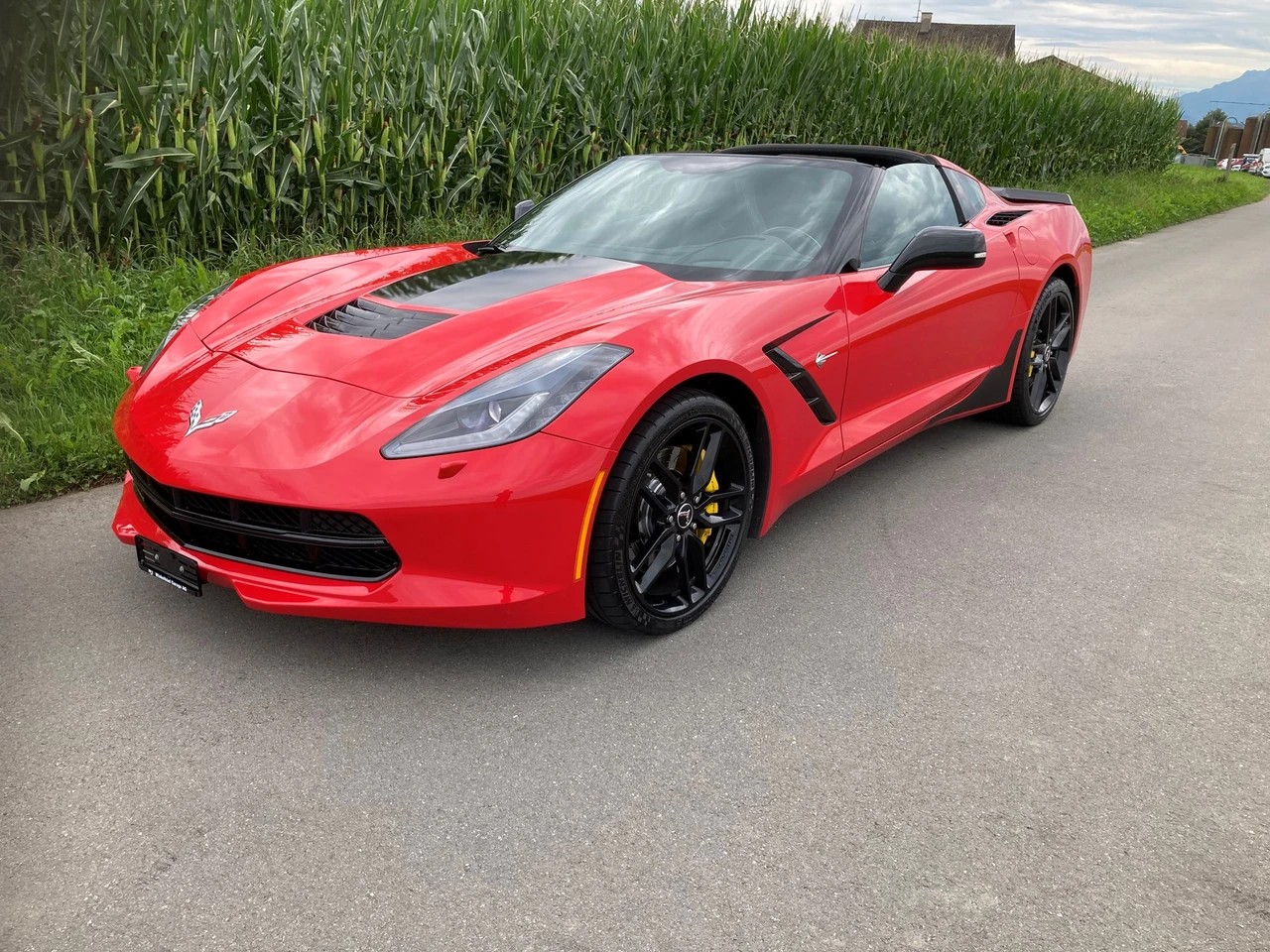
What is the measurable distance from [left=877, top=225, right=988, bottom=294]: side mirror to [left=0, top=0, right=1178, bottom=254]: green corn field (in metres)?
4.21

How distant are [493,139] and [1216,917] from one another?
6.89 m

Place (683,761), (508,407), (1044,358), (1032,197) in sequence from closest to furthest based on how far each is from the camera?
(683,761)
(508,407)
(1044,358)
(1032,197)

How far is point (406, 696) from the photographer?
8.35 ft

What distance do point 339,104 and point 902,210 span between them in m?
4.04

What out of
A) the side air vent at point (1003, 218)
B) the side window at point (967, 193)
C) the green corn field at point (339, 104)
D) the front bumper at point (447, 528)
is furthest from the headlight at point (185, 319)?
the side air vent at point (1003, 218)

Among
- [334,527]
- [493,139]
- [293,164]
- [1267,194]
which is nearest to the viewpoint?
[334,527]

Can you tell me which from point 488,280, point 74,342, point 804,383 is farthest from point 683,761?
point 74,342

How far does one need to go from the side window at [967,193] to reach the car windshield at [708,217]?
0.90 meters

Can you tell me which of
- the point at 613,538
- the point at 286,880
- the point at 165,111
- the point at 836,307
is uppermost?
the point at 165,111

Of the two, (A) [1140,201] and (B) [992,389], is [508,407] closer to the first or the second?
(B) [992,389]

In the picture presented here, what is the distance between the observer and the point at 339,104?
21.0 ft

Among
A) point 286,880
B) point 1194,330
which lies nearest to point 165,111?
point 286,880

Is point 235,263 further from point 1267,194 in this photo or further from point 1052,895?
point 1267,194

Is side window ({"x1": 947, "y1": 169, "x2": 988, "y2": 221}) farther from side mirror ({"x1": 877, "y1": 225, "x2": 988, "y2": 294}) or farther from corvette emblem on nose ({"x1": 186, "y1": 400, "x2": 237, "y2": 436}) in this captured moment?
corvette emblem on nose ({"x1": 186, "y1": 400, "x2": 237, "y2": 436})
